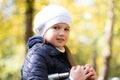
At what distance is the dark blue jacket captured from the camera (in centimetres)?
341

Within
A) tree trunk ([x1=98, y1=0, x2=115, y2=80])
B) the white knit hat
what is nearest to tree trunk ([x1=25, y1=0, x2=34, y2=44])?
tree trunk ([x1=98, y1=0, x2=115, y2=80])

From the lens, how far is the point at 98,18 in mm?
25359

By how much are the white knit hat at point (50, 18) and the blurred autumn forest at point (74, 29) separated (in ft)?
19.2

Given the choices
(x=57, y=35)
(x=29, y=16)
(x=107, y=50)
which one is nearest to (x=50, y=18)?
(x=57, y=35)

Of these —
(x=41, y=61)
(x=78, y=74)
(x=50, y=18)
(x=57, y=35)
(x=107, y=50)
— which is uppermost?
(x=107, y=50)

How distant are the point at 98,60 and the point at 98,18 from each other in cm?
1282

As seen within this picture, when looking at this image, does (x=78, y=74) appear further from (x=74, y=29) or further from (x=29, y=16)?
(x=74, y=29)

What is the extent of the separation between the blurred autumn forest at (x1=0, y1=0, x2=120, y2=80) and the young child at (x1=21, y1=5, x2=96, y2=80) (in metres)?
5.91

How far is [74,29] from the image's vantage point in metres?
32.1

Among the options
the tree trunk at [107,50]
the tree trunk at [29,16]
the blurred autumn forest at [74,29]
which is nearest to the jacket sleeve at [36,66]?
the blurred autumn forest at [74,29]

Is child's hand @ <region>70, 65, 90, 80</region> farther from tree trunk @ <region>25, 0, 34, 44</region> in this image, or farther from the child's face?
tree trunk @ <region>25, 0, 34, 44</region>

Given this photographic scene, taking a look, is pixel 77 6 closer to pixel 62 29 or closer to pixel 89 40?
pixel 89 40

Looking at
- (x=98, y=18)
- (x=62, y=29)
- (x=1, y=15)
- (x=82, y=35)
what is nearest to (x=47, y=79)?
(x=62, y=29)

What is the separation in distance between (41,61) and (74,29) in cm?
2866
